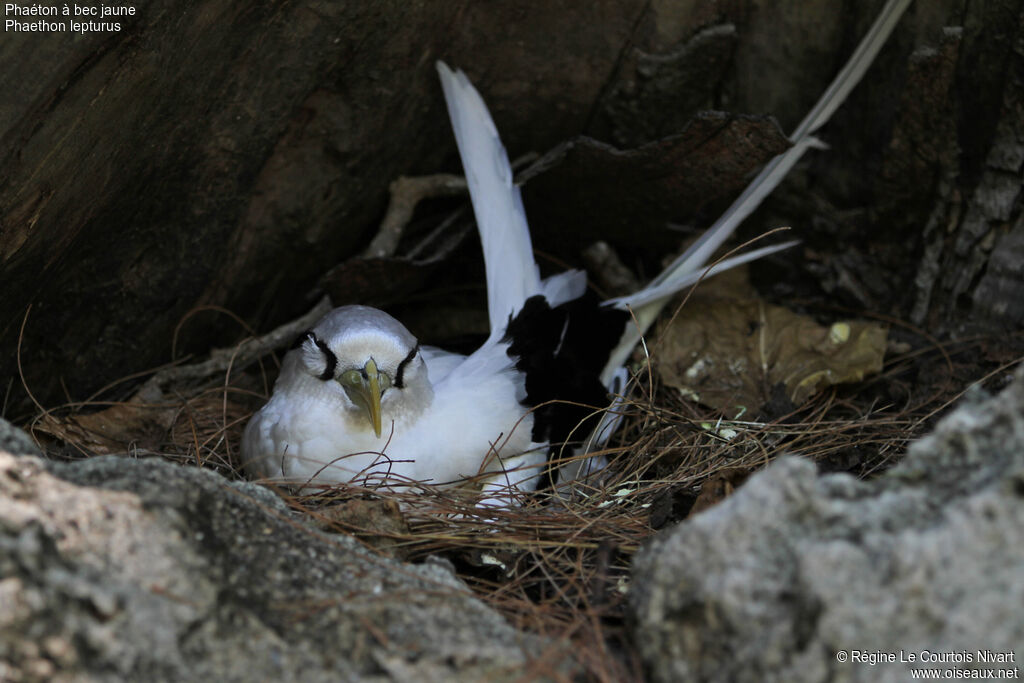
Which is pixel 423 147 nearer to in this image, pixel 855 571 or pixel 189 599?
pixel 189 599

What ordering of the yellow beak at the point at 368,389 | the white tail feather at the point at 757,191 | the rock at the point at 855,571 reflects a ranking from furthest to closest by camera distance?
the white tail feather at the point at 757,191 < the yellow beak at the point at 368,389 < the rock at the point at 855,571

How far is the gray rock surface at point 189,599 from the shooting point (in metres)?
1.72

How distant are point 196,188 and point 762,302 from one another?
2487 mm

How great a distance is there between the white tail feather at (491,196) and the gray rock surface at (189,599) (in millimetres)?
1792

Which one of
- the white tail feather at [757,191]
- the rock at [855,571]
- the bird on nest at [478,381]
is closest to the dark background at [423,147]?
the white tail feather at [757,191]

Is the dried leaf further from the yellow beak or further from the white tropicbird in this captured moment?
the yellow beak

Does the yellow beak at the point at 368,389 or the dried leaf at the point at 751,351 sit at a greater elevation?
the yellow beak at the point at 368,389

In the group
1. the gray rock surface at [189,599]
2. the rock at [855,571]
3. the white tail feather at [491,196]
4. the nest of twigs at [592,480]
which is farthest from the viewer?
the white tail feather at [491,196]

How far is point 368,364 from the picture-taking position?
2867mm

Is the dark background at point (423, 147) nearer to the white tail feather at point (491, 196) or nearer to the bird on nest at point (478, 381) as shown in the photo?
the white tail feather at point (491, 196)

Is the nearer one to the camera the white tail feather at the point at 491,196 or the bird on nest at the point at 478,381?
the bird on nest at the point at 478,381

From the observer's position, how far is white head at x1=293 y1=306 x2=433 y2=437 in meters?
2.89

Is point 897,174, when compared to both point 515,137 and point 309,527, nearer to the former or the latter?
point 515,137

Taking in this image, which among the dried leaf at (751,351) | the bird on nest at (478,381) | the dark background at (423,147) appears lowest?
the dried leaf at (751,351)
